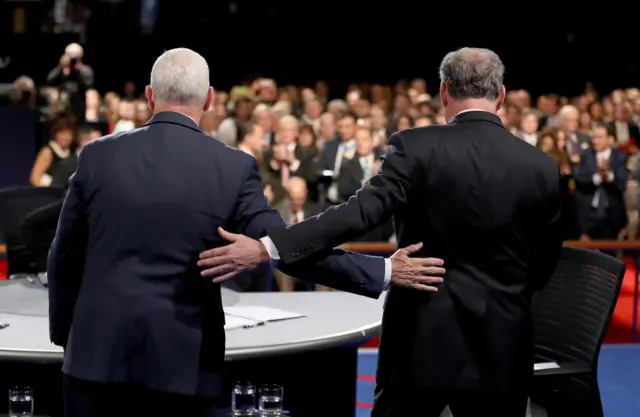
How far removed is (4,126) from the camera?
11727 mm

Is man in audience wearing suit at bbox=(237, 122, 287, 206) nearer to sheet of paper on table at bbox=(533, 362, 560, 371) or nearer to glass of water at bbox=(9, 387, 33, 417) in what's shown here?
sheet of paper on table at bbox=(533, 362, 560, 371)

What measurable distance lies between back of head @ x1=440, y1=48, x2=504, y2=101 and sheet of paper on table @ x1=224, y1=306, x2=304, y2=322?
1343 mm

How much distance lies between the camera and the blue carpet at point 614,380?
6.25 metres

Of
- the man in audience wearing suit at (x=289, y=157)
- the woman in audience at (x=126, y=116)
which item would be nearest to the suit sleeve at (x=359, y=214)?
the man in audience wearing suit at (x=289, y=157)

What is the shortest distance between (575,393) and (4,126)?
863 cm

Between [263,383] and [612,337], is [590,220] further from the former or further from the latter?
[263,383]

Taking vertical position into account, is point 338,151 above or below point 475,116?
below

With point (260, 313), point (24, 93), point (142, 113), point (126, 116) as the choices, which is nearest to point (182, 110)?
point (260, 313)

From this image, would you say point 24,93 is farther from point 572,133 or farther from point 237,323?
point 237,323

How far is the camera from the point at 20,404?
3.89 metres

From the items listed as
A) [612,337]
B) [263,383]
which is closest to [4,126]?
[612,337]

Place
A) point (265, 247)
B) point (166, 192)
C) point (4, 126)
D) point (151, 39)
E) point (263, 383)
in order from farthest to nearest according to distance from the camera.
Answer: point (151, 39), point (4, 126), point (263, 383), point (265, 247), point (166, 192)

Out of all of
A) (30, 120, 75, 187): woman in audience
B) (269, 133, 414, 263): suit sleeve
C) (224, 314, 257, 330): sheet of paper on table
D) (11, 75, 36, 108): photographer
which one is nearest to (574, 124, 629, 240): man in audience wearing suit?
(30, 120, 75, 187): woman in audience

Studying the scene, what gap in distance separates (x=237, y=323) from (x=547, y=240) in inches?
50.5
